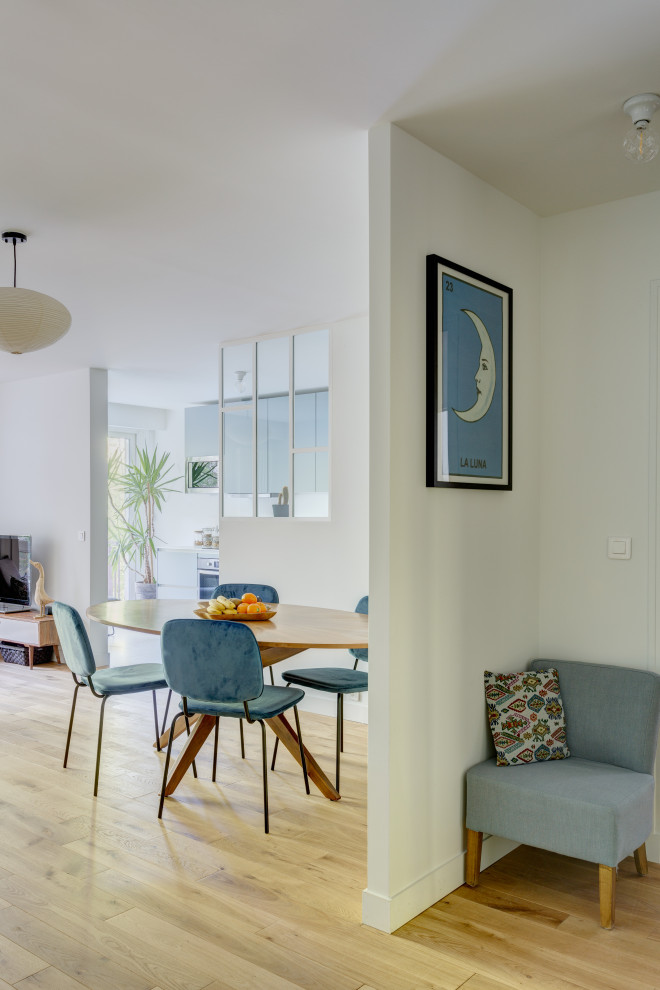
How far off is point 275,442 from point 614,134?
10.4 ft

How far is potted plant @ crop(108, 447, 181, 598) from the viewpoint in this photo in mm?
8266

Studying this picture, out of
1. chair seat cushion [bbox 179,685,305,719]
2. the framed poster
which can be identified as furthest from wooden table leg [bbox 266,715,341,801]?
the framed poster

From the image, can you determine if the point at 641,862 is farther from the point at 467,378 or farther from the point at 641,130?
the point at 641,130

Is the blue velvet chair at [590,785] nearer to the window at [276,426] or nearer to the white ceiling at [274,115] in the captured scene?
the white ceiling at [274,115]

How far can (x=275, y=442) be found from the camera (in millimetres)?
5340

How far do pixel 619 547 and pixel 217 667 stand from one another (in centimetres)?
165

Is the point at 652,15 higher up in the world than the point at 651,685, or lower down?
higher up

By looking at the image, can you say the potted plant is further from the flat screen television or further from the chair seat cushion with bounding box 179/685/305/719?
the chair seat cushion with bounding box 179/685/305/719

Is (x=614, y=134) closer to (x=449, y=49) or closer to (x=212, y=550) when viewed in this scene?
(x=449, y=49)

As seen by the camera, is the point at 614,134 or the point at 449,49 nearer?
the point at 449,49

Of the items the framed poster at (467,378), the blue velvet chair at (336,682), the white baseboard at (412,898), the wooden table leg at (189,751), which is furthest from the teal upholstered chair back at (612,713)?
the wooden table leg at (189,751)

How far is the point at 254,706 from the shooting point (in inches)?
132

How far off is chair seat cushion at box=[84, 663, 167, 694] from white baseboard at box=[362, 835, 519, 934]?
1.53m

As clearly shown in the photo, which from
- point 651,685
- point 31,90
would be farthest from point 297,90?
point 651,685
